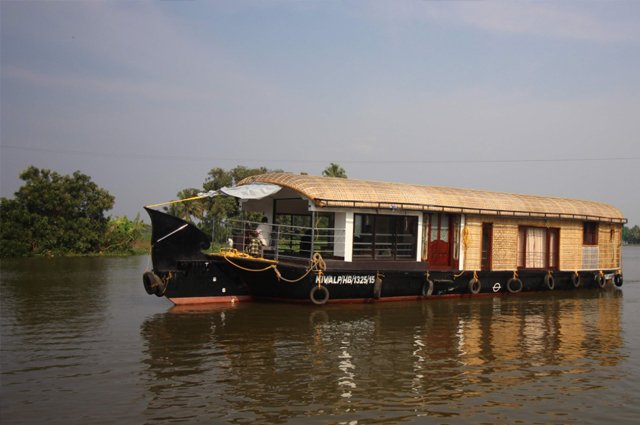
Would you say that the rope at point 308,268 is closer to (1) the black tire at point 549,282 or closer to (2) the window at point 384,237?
(2) the window at point 384,237

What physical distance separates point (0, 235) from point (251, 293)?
2380 cm

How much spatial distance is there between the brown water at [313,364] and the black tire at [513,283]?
243cm

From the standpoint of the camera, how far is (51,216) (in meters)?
34.6

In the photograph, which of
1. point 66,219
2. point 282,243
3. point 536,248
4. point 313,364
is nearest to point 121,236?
point 66,219

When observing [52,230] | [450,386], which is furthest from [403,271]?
[52,230]

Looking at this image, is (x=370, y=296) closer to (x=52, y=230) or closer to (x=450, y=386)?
(x=450, y=386)

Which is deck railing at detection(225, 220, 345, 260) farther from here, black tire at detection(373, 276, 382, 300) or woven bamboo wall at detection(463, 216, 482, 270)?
woven bamboo wall at detection(463, 216, 482, 270)

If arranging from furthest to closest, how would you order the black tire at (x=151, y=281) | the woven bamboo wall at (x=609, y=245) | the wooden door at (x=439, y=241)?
the woven bamboo wall at (x=609, y=245) < the wooden door at (x=439, y=241) < the black tire at (x=151, y=281)

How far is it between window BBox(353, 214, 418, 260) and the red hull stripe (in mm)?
3041

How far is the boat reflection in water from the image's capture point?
684 cm

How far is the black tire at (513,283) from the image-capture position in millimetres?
17328

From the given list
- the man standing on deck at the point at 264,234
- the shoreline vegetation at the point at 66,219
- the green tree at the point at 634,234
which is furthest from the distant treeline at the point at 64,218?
the green tree at the point at 634,234

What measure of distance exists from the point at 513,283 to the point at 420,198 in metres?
4.53

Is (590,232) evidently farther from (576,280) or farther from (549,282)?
(549,282)
